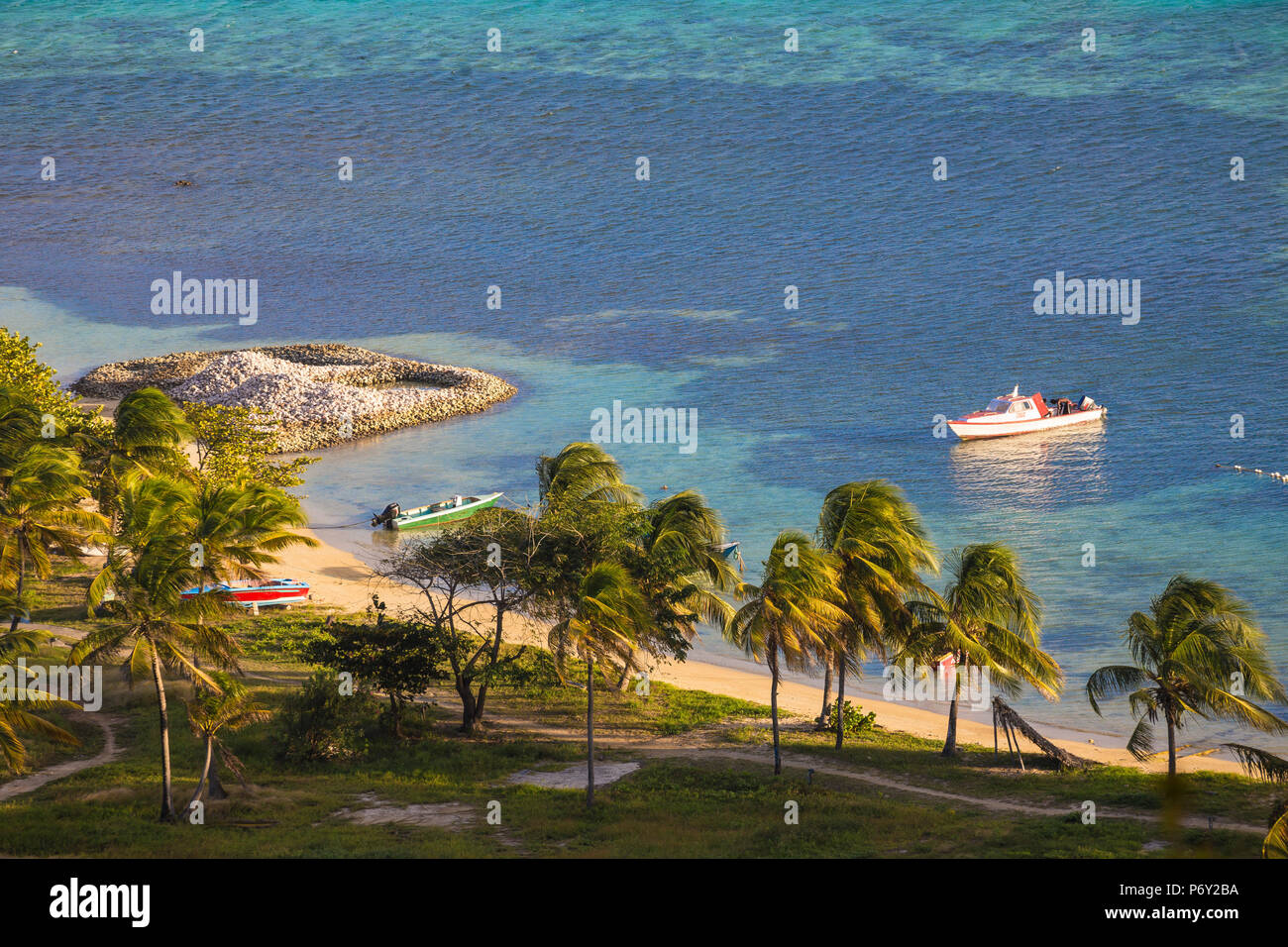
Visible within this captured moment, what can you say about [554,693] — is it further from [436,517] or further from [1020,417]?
[1020,417]

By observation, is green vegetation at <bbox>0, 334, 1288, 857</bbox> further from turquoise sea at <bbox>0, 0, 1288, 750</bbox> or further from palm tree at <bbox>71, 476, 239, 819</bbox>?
turquoise sea at <bbox>0, 0, 1288, 750</bbox>

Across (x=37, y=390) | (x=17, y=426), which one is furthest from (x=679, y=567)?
(x=37, y=390)

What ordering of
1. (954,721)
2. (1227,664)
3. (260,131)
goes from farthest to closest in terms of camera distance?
(260,131) < (954,721) < (1227,664)

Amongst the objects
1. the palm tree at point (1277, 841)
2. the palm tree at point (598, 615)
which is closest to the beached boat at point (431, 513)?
the palm tree at point (598, 615)

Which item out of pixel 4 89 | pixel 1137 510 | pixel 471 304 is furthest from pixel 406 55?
pixel 1137 510

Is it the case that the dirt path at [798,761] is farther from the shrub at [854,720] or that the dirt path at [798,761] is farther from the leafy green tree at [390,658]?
the shrub at [854,720]

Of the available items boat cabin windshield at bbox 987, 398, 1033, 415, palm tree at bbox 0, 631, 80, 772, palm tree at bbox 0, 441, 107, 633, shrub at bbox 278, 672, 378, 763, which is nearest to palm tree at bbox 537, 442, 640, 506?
shrub at bbox 278, 672, 378, 763

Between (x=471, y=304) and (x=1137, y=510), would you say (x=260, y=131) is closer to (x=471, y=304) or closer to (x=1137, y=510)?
(x=471, y=304)
